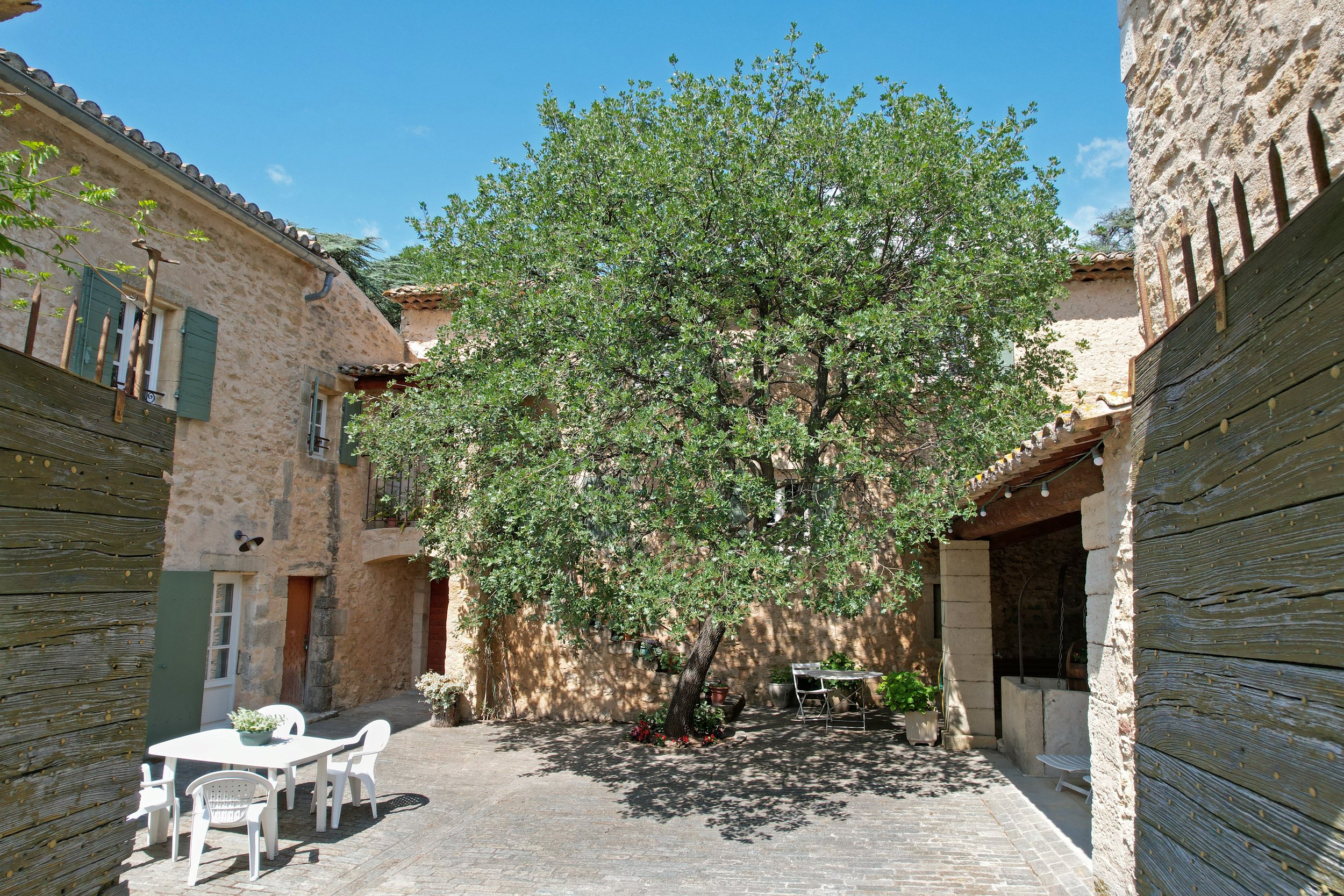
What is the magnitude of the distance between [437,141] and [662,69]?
3.06m

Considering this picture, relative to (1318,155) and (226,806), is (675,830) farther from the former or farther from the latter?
(1318,155)

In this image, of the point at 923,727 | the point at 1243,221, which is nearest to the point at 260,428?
the point at 923,727

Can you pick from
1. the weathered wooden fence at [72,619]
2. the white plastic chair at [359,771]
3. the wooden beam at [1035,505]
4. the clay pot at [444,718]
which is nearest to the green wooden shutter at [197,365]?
the white plastic chair at [359,771]

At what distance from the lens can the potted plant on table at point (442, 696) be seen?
10.6 m

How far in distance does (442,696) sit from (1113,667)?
8.64 metres

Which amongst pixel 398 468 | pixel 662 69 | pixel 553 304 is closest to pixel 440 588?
pixel 398 468

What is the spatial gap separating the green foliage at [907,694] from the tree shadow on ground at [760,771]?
46cm

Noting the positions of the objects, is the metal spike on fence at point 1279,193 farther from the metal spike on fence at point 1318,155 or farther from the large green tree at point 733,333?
the large green tree at point 733,333

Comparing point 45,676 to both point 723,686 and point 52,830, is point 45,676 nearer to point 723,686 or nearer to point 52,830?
point 52,830

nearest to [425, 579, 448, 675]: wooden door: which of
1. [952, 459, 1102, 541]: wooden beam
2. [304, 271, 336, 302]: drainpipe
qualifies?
[304, 271, 336, 302]: drainpipe

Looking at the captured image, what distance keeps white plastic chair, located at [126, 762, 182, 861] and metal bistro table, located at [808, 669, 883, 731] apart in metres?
6.57

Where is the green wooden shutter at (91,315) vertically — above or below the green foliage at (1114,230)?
below

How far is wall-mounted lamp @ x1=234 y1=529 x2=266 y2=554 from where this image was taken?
9.81 meters

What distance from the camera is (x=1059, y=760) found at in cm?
686
